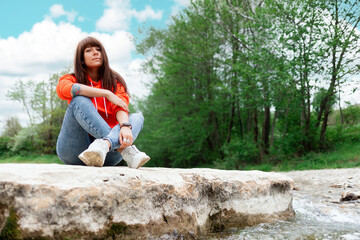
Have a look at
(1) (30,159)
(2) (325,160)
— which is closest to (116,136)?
(2) (325,160)

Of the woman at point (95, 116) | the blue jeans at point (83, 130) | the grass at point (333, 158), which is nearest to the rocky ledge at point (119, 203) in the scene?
the woman at point (95, 116)

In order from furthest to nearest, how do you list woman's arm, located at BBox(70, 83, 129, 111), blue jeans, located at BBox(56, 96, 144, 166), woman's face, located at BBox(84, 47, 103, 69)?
1. woman's face, located at BBox(84, 47, 103, 69)
2. woman's arm, located at BBox(70, 83, 129, 111)
3. blue jeans, located at BBox(56, 96, 144, 166)

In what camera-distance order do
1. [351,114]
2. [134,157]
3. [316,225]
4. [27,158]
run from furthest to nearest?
1. [27,158]
2. [351,114]
3. [316,225]
4. [134,157]

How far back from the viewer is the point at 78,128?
260cm

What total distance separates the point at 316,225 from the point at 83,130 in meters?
2.08

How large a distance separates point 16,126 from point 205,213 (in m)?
28.0

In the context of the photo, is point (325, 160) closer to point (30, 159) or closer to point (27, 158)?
point (30, 159)

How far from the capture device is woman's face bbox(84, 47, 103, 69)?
2764 mm

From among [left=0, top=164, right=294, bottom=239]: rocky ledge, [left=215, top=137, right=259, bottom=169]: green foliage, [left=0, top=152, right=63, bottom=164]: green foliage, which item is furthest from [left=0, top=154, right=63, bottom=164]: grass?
[left=0, top=164, right=294, bottom=239]: rocky ledge

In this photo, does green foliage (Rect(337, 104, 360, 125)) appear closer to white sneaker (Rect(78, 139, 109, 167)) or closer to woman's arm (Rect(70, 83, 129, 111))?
woman's arm (Rect(70, 83, 129, 111))

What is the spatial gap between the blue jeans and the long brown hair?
0.36 meters

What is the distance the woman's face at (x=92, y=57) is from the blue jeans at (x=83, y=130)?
450 millimetres

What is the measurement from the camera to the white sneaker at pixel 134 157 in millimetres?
2262

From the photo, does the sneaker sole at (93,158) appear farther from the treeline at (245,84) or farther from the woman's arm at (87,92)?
the treeline at (245,84)
